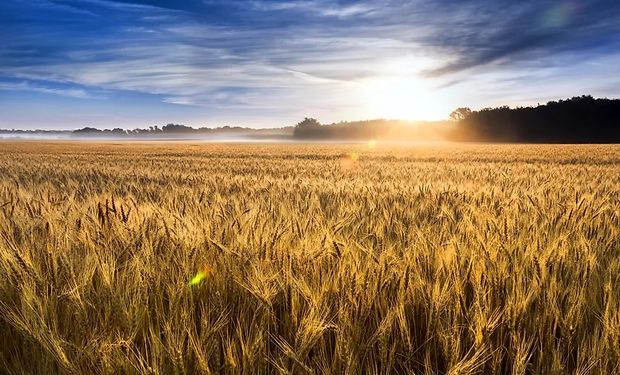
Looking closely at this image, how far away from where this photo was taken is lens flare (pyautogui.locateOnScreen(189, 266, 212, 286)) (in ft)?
5.59

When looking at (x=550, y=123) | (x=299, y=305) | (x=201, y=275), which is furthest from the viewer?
(x=550, y=123)

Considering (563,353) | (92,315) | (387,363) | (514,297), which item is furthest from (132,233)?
(563,353)

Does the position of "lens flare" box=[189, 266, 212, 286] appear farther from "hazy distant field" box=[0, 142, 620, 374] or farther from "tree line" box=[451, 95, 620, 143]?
"tree line" box=[451, 95, 620, 143]

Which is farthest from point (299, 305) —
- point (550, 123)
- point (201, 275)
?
point (550, 123)

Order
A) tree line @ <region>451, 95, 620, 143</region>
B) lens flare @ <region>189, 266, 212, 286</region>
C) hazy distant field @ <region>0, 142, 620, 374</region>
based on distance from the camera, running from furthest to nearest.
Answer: tree line @ <region>451, 95, 620, 143</region>
lens flare @ <region>189, 266, 212, 286</region>
hazy distant field @ <region>0, 142, 620, 374</region>

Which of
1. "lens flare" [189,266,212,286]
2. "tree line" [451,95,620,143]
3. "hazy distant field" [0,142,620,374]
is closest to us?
"hazy distant field" [0,142,620,374]

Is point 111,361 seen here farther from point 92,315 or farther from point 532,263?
point 532,263

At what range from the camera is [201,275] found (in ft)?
5.79

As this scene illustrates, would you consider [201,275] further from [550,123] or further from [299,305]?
[550,123]

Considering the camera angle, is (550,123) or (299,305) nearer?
(299,305)

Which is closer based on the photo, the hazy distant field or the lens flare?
the hazy distant field

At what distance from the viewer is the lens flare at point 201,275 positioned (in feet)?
5.59

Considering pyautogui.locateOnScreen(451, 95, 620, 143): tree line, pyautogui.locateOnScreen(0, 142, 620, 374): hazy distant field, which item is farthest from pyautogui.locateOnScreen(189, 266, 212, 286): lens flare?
pyautogui.locateOnScreen(451, 95, 620, 143): tree line

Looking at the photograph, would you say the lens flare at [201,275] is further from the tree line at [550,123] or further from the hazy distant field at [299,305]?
the tree line at [550,123]
